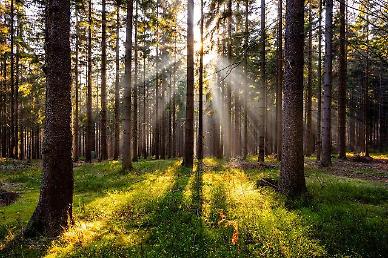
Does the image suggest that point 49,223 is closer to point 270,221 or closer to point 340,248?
point 270,221

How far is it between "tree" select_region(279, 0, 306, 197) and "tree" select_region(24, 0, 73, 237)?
5.75 m

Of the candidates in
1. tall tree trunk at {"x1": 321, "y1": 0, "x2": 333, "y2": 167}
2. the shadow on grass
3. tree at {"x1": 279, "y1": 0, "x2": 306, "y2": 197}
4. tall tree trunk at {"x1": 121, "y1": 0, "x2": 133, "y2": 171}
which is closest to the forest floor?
the shadow on grass

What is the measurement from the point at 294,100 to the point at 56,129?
6160 millimetres

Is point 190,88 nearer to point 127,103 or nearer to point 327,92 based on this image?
point 127,103

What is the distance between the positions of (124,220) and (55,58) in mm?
3920

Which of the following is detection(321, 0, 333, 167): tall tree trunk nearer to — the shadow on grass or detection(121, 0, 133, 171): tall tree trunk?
the shadow on grass

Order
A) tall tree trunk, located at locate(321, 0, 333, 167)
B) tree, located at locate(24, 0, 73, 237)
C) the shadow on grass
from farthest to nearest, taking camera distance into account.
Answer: tall tree trunk, located at locate(321, 0, 333, 167), tree, located at locate(24, 0, 73, 237), the shadow on grass

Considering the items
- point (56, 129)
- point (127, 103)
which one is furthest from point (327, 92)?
point (56, 129)

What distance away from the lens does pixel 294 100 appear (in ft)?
29.2

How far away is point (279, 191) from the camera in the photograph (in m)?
9.26

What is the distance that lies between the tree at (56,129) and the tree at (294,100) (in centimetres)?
575

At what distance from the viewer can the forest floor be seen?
5535 millimetres

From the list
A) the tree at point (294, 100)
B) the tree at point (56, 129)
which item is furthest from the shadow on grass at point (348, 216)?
the tree at point (56, 129)

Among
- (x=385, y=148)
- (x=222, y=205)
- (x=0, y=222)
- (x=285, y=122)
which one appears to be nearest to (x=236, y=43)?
(x=285, y=122)
